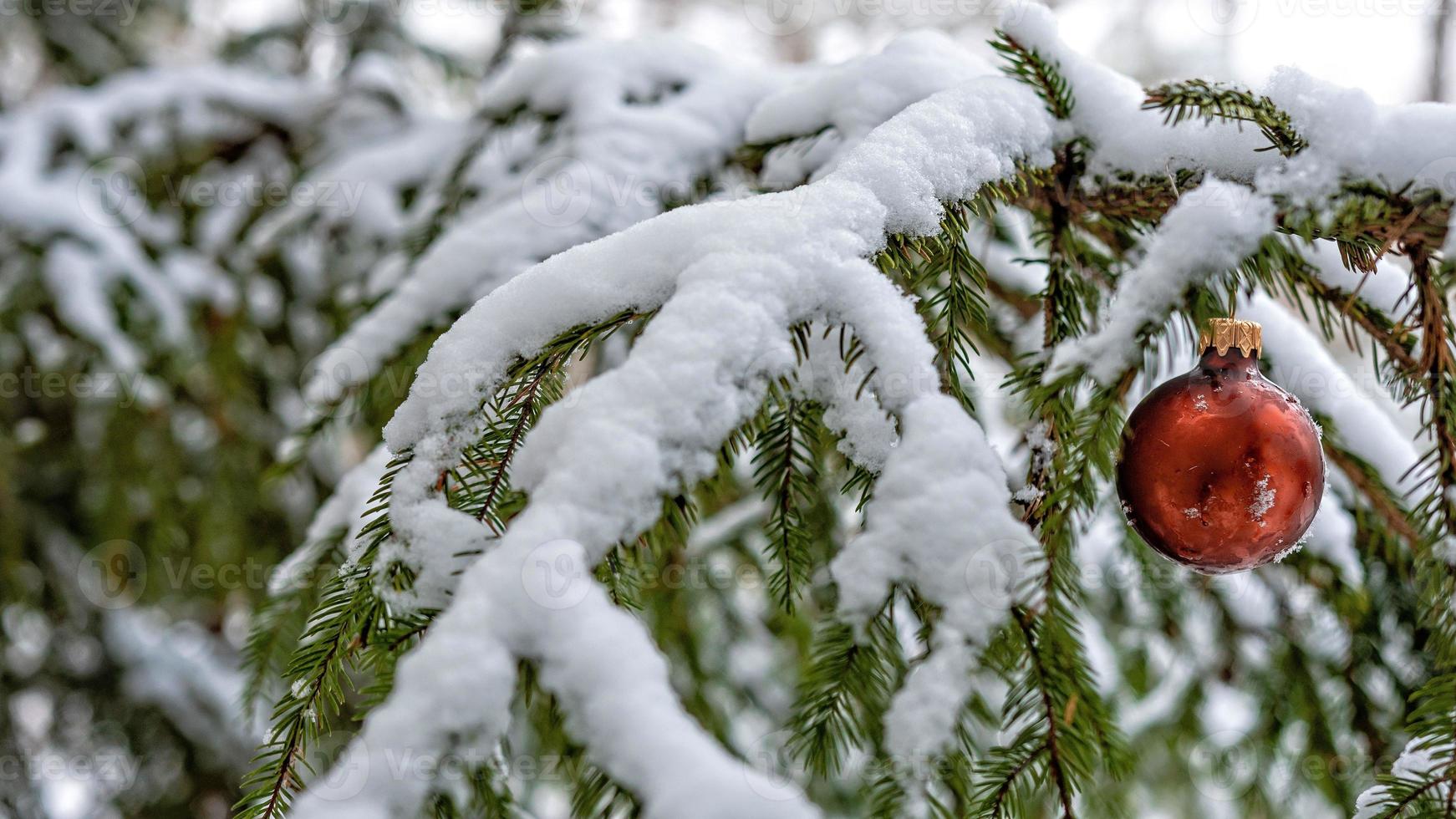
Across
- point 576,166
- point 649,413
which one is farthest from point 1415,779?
point 576,166

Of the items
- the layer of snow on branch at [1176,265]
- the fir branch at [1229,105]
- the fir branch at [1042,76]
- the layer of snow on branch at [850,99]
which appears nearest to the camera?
the layer of snow on branch at [1176,265]

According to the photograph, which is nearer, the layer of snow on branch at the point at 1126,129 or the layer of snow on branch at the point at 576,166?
the layer of snow on branch at the point at 1126,129

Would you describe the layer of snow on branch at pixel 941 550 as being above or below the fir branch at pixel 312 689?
above

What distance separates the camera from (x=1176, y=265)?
64 cm

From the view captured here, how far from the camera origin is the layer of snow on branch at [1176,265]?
64cm

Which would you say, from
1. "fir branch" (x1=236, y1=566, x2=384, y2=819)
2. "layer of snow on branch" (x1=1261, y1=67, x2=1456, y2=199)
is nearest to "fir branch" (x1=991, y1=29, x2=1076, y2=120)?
"layer of snow on branch" (x1=1261, y1=67, x2=1456, y2=199)

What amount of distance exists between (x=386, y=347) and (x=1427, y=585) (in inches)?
43.8

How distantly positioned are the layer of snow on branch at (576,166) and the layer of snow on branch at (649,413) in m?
0.44

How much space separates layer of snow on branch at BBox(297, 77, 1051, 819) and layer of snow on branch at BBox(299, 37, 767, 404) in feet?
1.45

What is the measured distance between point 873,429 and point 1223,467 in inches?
12.4

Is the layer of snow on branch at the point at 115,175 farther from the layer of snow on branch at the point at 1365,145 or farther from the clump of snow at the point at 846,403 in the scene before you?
the layer of snow on branch at the point at 1365,145

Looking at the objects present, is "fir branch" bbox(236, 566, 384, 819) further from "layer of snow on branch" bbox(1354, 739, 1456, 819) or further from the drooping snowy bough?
"layer of snow on branch" bbox(1354, 739, 1456, 819)

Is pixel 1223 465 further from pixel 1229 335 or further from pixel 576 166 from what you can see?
pixel 576 166

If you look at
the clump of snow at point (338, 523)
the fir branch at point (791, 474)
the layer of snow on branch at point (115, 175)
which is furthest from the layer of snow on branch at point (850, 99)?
the layer of snow on branch at point (115, 175)
